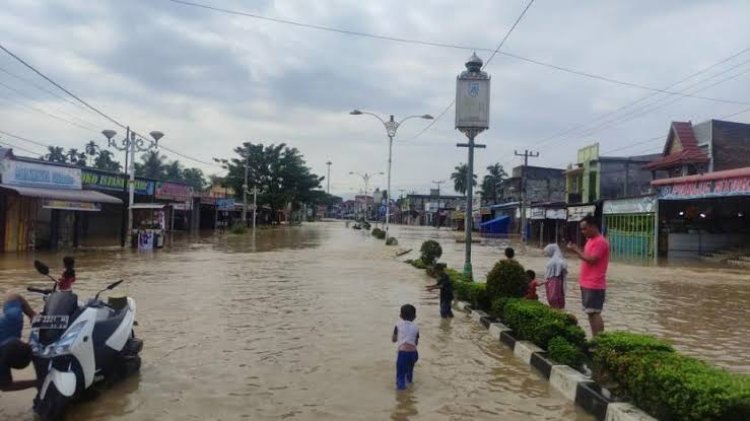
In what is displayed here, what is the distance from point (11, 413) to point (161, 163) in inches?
3688

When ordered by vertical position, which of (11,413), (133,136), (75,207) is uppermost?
(133,136)

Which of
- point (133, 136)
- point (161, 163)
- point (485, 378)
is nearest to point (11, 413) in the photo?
point (485, 378)

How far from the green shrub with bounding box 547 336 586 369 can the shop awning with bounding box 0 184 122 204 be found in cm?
2391

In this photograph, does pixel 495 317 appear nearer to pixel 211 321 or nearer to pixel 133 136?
pixel 211 321

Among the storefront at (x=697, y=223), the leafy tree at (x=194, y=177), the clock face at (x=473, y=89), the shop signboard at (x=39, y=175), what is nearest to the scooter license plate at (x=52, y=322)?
the clock face at (x=473, y=89)

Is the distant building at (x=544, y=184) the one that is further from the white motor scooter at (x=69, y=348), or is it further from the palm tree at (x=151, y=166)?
the white motor scooter at (x=69, y=348)

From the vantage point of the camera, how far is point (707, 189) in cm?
3070

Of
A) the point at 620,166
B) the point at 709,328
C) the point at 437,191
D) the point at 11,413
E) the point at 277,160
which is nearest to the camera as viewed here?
the point at 11,413

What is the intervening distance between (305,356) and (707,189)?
92.4ft

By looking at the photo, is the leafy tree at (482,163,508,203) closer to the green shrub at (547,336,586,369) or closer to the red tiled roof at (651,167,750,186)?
the red tiled roof at (651,167,750,186)

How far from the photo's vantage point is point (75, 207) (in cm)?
2825

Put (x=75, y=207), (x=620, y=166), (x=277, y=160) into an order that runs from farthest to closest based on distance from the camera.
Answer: (x=277, y=160)
(x=620, y=166)
(x=75, y=207)

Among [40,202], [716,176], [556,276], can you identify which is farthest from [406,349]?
[716,176]

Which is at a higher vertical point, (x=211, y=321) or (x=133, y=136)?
(x=133, y=136)
